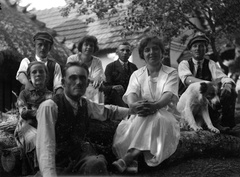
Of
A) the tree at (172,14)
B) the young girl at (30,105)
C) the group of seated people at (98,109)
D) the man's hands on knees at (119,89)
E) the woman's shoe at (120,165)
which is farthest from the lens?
the tree at (172,14)

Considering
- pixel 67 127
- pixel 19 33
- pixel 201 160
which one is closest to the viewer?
pixel 67 127

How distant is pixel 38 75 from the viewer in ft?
19.3

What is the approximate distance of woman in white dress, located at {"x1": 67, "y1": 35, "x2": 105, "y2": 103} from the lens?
737 cm

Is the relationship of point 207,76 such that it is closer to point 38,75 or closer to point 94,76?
point 94,76

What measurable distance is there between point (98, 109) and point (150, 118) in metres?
0.77

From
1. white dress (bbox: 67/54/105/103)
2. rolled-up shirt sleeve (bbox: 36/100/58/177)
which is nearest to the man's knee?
rolled-up shirt sleeve (bbox: 36/100/58/177)

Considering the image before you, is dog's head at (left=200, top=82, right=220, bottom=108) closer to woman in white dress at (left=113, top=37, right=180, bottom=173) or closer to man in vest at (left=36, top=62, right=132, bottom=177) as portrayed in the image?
woman in white dress at (left=113, top=37, right=180, bottom=173)

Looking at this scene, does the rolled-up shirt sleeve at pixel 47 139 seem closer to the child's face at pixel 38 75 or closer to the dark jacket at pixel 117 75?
the child's face at pixel 38 75

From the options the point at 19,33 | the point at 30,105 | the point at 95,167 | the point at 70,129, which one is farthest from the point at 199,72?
the point at 19,33

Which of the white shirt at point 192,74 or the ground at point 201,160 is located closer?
the ground at point 201,160

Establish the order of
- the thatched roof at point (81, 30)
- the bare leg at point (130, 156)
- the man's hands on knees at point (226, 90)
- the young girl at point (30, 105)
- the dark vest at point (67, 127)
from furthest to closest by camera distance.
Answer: the thatched roof at point (81, 30), the man's hands on knees at point (226, 90), the young girl at point (30, 105), the bare leg at point (130, 156), the dark vest at point (67, 127)

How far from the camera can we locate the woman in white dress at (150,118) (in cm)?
549

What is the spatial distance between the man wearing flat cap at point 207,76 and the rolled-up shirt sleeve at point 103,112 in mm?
2402

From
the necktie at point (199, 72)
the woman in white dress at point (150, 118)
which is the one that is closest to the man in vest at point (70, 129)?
the woman in white dress at point (150, 118)
